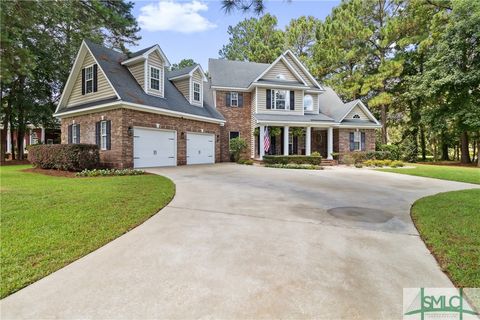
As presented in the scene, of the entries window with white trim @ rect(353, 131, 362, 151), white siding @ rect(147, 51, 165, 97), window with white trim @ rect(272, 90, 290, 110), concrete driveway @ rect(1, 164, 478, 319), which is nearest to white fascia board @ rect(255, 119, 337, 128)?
window with white trim @ rect(272, 90, 290, 110)

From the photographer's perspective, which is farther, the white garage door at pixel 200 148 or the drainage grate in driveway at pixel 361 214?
the white garage door at pixel 200 148

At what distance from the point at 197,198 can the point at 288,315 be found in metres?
4.62

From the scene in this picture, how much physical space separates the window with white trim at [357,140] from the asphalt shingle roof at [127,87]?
1253cm

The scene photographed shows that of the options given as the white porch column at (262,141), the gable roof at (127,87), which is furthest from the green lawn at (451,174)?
the gable roof at (127,87)

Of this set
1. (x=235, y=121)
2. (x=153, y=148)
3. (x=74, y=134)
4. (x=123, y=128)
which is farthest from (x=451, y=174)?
(x=74, y=134)

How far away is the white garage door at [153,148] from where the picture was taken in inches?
531

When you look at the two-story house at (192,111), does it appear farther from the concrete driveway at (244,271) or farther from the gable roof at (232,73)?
the concrete driveway at (244,271)

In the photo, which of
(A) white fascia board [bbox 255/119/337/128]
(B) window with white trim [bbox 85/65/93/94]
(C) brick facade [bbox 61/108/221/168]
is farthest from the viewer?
(A) white fascia board [bbox 255/119/337/128]

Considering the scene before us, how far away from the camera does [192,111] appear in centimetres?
1673

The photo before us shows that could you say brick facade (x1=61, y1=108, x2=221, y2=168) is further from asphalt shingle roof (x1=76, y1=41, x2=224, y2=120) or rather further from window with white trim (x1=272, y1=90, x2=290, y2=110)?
window with white trim (x1=272, y1=90, x2=290, y2=110)

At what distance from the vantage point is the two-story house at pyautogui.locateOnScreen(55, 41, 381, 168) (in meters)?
13.4

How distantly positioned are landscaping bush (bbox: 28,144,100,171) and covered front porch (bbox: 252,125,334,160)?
10770 millimetres

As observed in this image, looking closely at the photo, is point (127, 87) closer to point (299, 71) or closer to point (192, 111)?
point (192, 111)

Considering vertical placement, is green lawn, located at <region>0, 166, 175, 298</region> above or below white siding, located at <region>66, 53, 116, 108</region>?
below
